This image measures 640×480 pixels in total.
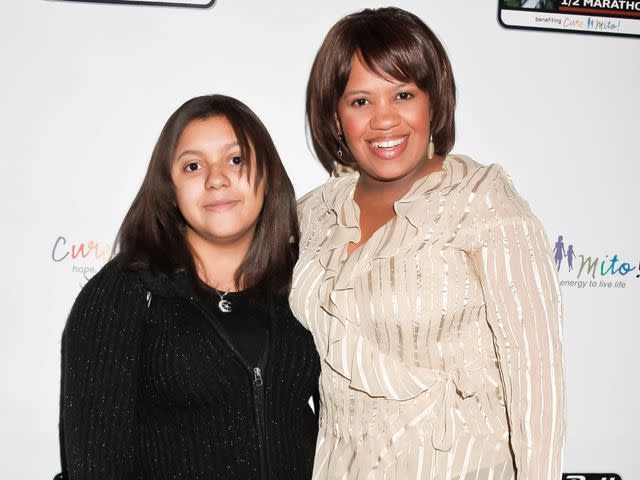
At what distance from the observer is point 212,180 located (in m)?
1.31

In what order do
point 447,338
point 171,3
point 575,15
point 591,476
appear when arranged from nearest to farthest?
point 447,338
point 171,3
point 575,15
point 591,476

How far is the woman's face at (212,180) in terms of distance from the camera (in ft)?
4.37

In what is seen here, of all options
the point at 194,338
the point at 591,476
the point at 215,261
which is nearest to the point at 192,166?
the point at 215,261

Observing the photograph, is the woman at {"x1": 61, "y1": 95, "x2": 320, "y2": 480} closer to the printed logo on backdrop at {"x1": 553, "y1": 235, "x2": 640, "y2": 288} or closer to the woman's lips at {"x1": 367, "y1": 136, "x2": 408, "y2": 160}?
the woman's lips at {"x1": 367, "y1": 136, "x2": 408, "y2": 160}

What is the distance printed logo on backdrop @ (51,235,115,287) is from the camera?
1.63m

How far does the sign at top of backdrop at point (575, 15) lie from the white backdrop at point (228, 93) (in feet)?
0.09

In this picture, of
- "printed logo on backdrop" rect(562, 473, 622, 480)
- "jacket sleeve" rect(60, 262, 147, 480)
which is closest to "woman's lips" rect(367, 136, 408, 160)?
"jacket sleeve" rect(60, 262, 147, 480)

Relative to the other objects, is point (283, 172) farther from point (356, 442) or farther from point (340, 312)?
point (356, 442)

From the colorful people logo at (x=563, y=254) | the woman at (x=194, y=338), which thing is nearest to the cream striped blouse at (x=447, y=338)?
the woman at (x=194, y=338)

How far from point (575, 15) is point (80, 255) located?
1.53 m

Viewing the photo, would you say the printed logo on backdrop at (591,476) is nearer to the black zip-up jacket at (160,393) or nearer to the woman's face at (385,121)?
the black zip-up jacket at (160,393)

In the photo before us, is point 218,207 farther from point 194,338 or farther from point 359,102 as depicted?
point 359,102

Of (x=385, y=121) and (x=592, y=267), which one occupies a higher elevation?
(x=385, y=121)

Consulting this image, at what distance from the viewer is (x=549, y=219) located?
1818 mm
